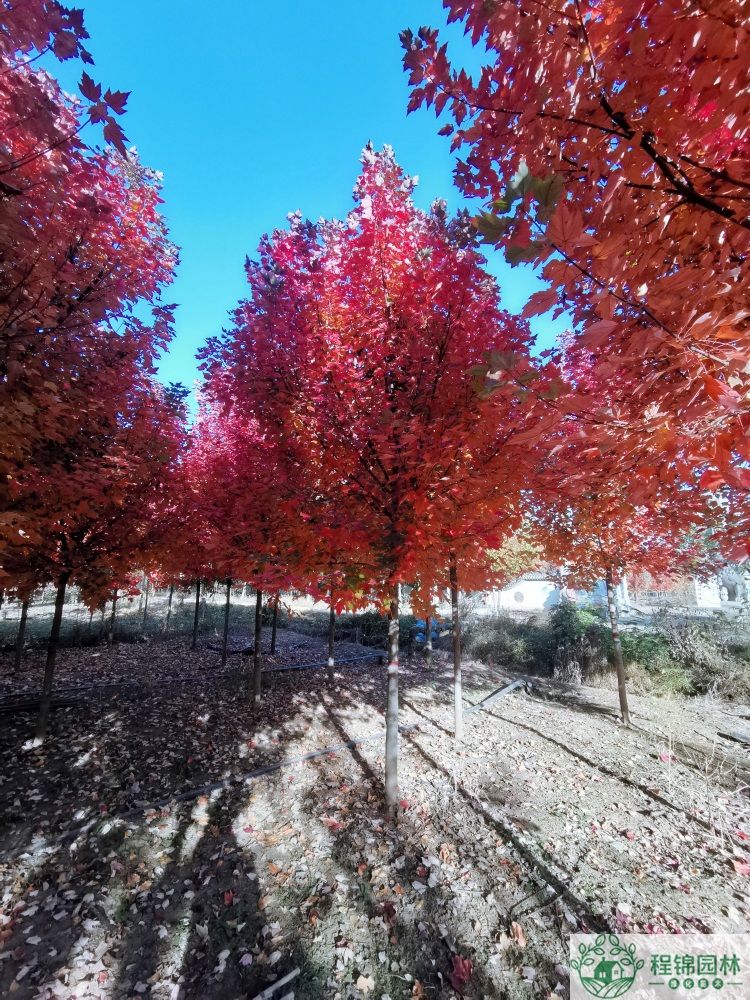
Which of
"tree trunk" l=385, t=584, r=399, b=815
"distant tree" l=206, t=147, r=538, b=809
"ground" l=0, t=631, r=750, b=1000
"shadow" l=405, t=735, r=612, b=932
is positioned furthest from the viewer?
"tree trunk" l=385, t=584, r=399, b=815

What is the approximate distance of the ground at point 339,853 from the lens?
9.21ft

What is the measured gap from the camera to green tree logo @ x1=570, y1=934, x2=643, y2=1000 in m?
2.70

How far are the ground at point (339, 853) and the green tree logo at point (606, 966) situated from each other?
0.12 metres

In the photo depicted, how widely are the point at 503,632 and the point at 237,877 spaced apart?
1337cm

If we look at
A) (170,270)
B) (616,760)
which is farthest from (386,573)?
(616,760)

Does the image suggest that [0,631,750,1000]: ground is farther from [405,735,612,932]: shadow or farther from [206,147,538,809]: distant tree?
[206,147,538,809]: distant tree

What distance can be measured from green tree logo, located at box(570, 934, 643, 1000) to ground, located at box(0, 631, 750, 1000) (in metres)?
0.12

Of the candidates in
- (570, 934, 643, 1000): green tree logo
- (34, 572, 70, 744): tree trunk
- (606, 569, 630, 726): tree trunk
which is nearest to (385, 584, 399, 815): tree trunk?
(570, 934, 643, 1000): green tree logo

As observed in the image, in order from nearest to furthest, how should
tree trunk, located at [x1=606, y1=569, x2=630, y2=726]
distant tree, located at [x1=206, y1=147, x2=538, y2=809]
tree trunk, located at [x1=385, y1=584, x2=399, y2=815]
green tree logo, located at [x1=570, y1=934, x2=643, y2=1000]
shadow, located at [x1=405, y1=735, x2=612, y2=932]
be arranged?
green tree logo, located at [x1=570, y1=934, x2=643, y2=1000], shadow, located at [x1=405, y1=735, x2=612, y2=932], distant tree, located at [x1=206, y1=147, x2=538, y2=809], tree trunk, located at [x1=385, y1=584, x2=399, y2=815], tree trunk, located at [x1=606, y1=569, x2=630, y2=726]

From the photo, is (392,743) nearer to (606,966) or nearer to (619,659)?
(606,966)

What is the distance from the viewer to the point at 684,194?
1.46 metres

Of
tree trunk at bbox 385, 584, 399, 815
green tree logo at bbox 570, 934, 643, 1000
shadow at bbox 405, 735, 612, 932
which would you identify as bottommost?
green tree logo at bbox 570, 934, 643, 1000

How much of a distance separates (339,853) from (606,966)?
7.53 feet

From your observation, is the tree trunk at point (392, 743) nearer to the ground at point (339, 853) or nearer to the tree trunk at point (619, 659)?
the ground at point (339, 853)
